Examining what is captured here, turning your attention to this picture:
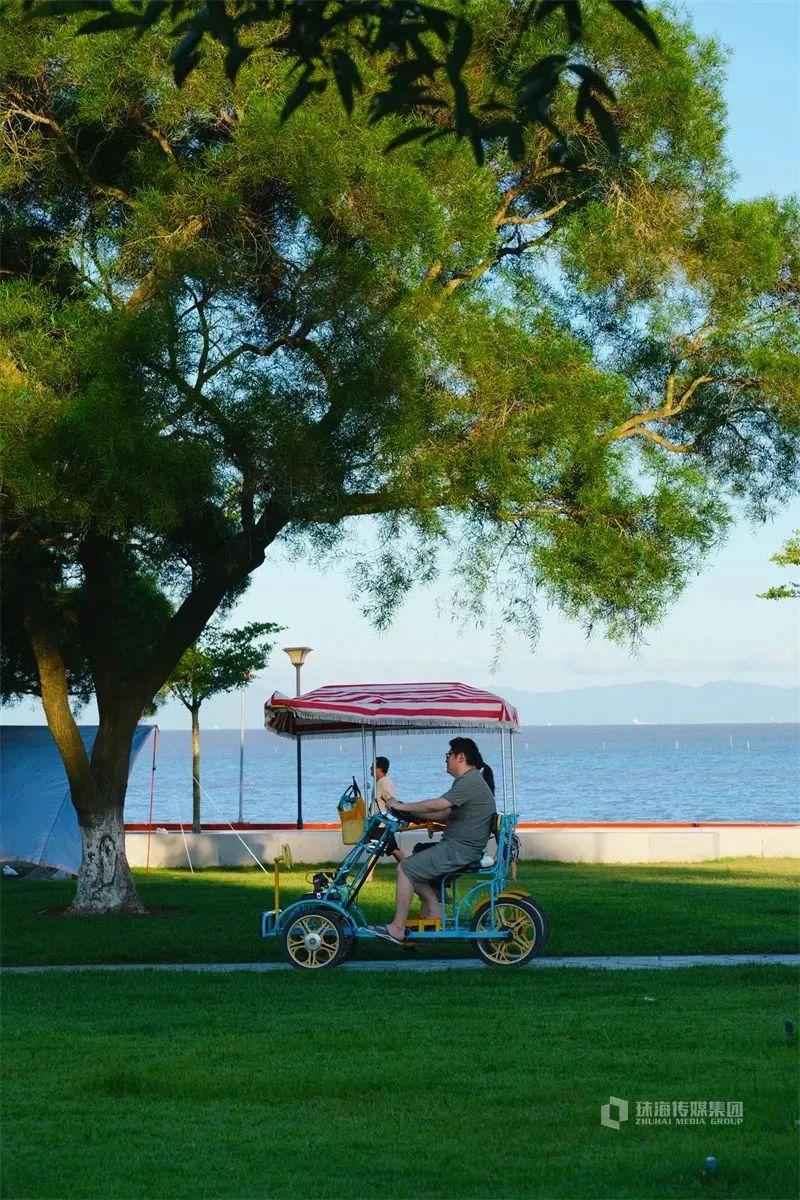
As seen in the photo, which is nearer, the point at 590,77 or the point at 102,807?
the point at 590,77

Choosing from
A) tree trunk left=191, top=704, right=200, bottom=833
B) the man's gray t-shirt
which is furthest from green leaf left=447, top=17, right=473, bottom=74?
tree trunk left=191, top=704, right=200, bottom=833

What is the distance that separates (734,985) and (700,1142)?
4707 millimetres

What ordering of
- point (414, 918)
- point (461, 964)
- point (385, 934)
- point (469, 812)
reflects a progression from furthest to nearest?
point (461, 964) < point (414, 918) < point (385, 934) < point (469, 812)

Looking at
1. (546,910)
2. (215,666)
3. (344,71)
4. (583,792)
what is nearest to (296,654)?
(215,666)

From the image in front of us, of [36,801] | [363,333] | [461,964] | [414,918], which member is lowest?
[461,964]

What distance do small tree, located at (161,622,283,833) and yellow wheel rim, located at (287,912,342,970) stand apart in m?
17.6

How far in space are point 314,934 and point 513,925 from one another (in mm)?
1522

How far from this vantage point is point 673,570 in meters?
15.2

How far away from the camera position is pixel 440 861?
1150 cm

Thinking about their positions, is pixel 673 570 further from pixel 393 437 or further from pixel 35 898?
pixel 35 898

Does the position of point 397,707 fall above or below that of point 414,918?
above

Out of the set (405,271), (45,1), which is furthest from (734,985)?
(45,1)

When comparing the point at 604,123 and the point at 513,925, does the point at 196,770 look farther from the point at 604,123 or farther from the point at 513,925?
the point at 604,123

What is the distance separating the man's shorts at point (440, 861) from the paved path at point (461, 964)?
28.1 inches
